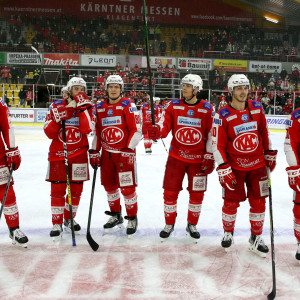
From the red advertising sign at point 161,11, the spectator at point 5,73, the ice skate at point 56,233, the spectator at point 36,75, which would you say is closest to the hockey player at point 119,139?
the ice skate at point 56,233

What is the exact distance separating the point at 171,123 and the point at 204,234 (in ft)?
3.76

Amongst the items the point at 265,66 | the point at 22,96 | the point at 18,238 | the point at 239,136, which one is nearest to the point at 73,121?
the point at 18,238

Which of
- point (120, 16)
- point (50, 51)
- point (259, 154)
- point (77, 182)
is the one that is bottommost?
point (77, 182)

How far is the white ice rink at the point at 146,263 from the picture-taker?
8.35ft

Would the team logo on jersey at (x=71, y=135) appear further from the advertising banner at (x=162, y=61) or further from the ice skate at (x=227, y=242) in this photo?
the advertising banner at (x=162, y=61)

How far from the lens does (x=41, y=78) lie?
1806 centimetres

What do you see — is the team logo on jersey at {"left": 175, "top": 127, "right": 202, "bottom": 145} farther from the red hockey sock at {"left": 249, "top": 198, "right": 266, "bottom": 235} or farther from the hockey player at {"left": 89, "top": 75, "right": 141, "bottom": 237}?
the red hockey sock at {"left": 249, "top": 198, "right": 266, "bottom": 235}

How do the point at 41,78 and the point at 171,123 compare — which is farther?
the point at 41,78

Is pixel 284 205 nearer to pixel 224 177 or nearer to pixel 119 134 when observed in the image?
pixel 224 177

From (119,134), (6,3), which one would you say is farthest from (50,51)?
(119,134)

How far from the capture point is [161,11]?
24797mm

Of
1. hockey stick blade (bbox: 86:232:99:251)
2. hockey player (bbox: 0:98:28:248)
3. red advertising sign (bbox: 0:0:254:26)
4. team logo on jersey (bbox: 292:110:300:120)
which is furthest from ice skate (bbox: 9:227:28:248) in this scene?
red advertising sign (bbox: 0:0:254:26)

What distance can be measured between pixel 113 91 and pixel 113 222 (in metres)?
1.33

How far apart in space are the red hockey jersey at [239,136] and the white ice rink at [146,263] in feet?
2.64
